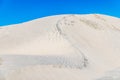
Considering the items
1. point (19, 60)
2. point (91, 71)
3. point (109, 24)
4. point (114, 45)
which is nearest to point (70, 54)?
point (91, 71)

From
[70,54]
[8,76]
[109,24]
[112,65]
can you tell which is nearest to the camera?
[8,76]

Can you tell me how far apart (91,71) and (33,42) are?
5230 mm

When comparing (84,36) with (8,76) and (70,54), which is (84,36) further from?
(8,76)

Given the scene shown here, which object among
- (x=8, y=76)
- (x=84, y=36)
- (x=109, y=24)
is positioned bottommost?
(x=8, y=76)

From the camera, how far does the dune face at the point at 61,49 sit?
11.9 meters

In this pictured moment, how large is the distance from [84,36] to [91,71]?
5573 mm

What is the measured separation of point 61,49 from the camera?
15.5 m

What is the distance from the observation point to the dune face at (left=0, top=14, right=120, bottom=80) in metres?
11.9

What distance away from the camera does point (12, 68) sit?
37.7ft

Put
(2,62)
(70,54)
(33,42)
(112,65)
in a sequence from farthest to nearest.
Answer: (33,42) → (112,65) → (70,54) → (2,62)

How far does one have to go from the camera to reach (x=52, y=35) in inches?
714

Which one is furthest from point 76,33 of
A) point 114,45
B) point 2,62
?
point 2,62

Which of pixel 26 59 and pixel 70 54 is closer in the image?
pixel 26 59

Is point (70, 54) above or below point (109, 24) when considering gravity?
below
